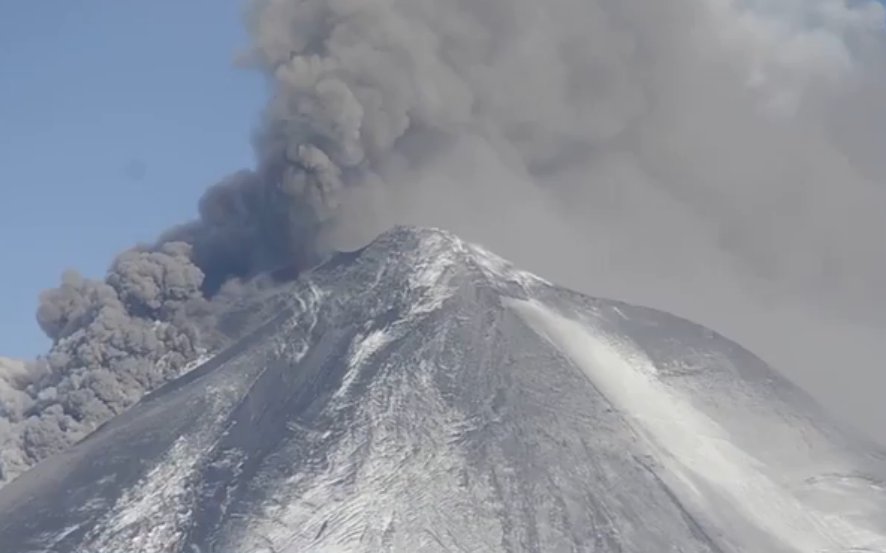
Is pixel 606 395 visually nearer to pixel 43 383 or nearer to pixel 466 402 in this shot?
pixel 466 402

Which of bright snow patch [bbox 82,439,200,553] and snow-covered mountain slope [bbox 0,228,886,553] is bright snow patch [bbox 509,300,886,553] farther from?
bright snow patch [bbox 82,439,200,553]

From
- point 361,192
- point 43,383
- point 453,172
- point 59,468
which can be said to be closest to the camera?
point 59,468

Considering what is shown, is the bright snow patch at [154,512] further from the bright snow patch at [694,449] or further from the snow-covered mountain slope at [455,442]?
the bright snow patch at [694,449]

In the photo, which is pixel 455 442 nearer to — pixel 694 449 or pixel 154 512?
pixel 694 449

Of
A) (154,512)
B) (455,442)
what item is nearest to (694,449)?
(455,442)

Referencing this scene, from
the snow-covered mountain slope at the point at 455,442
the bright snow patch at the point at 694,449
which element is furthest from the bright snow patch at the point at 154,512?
the bright snow patch at the point at 694,449

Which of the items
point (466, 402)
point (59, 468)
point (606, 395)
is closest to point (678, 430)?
point (606, 395)

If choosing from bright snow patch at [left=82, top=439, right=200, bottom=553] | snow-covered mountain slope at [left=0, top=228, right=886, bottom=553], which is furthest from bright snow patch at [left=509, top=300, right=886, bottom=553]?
bright snow patch at [left=82, top=439, right=200, bottom=553]
